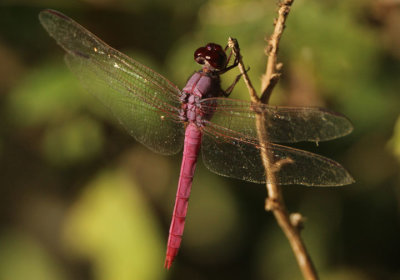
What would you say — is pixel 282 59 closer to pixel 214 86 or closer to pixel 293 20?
pixel 293 20

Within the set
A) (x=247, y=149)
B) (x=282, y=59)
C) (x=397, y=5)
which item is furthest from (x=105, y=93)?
(x=397, y=5)

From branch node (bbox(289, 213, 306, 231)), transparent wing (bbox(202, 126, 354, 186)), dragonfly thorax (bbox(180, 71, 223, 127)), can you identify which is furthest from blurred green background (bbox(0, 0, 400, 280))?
branch node (bbox(289, 213, 306, 231))

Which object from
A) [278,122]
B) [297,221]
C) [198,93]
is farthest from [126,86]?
[297,221]

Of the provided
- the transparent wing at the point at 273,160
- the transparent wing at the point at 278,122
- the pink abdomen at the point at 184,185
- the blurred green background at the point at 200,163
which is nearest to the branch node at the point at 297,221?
the transparent wing at the point at 273,160

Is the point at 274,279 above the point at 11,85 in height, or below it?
below

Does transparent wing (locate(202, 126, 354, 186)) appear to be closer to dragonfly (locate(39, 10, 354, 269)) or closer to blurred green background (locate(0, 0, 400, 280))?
dragonfly (locate(39, 10, 354, 269))

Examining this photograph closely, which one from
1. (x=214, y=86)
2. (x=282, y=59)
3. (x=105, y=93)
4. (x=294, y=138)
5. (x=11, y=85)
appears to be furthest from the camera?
(x=11, y=85)

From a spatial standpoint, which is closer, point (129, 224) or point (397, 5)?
point (397, 5)

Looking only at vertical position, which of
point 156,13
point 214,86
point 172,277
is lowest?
point 172,277
